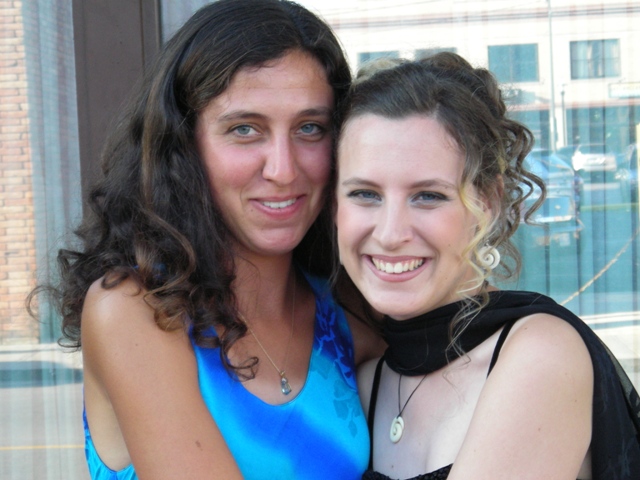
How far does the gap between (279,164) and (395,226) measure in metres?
0.33

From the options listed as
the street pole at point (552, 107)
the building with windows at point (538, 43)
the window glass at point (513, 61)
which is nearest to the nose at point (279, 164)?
the building with windows at point (538, 43)

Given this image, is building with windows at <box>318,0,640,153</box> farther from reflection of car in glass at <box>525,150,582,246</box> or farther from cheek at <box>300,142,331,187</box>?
cheek at <box>300,142,331,187</box>

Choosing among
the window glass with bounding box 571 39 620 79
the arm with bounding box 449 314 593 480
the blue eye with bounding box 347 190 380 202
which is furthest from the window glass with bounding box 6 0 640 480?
the arm with bounding box 449 314 593 480

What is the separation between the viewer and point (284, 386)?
1.98m

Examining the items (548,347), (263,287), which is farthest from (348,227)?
(548,347)

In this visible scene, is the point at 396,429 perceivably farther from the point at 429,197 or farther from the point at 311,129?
the point at 311,129

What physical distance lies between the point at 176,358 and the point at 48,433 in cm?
A: 175

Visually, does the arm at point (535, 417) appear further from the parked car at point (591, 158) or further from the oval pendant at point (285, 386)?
the parked car at point (591, 158)

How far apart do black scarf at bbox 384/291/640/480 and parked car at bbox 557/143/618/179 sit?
164cm

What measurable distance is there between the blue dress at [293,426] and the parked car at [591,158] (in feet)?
5.43

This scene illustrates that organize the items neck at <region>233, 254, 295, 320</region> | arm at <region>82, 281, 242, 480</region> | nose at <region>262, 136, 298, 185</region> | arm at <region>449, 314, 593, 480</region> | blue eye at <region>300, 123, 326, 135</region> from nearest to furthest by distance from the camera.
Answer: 1. arm at <region>449, 314, 593, 480</region>
2. arm at <region>82, 281, 242, 480</region>
3. nose at <region>262, 136, 298, 185</region>
4. blue eye at <region>300, 123, 326, 135</region>
5. neck at <region>233, 254, 295, 320</region>

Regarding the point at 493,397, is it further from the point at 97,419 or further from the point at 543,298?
the point at 97,419

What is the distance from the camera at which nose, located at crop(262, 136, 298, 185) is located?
1901 mm

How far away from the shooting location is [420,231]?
177 cm
